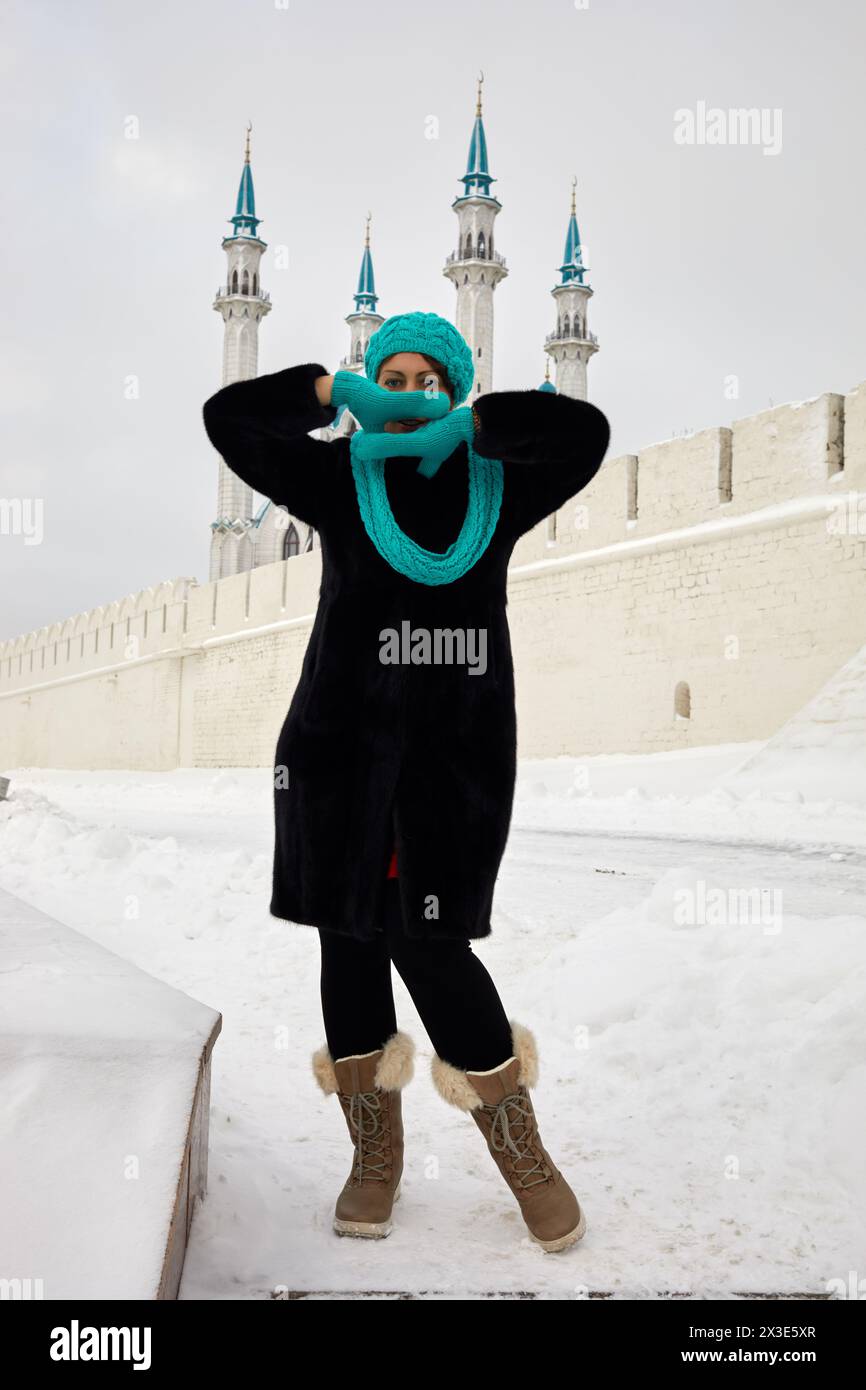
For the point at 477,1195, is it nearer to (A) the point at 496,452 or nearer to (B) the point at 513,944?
(A) the point at 496,452

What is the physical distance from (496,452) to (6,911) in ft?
5.67

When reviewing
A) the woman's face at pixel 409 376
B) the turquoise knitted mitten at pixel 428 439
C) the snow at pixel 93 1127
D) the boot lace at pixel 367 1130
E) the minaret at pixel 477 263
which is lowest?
the boot lace at pixel 367 1130

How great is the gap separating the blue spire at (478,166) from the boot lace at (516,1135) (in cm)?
3841

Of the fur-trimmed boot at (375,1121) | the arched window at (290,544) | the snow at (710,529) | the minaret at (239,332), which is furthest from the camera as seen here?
the arched window at (290,544)

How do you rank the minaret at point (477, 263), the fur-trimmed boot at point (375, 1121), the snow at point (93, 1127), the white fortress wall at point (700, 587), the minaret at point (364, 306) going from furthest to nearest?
the minaret at point (364, 306) < the minaret at point (477, 263) < the white fortress wall at point (700, 587) < the fur-trimmed boot at point (375, 1121) < the snow at point (93, 1127)

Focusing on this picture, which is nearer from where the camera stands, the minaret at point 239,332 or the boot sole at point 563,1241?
the boot sole at point 563,1241

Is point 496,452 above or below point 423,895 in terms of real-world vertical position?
above

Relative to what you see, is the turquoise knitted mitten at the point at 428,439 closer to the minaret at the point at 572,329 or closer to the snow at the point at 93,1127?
the snow at the point at 93,1127

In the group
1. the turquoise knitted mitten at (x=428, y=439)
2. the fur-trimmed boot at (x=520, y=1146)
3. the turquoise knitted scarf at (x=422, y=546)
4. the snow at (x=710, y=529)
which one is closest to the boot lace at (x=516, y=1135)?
the fur-trimmed boot at (x=520, y=1146)

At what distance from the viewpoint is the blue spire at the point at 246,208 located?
41.5 meters

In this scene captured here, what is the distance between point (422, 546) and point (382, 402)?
272 mm

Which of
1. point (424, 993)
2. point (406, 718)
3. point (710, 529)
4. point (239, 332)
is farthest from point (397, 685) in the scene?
point (239, 332)

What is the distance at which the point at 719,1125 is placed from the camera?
249 cm
